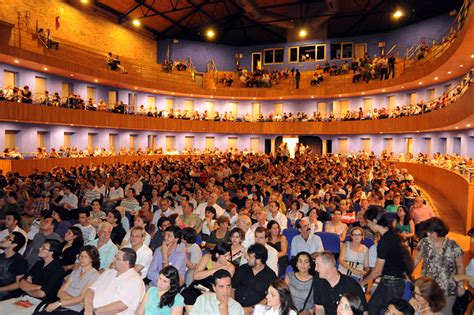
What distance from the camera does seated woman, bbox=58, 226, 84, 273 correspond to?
6.29 metres

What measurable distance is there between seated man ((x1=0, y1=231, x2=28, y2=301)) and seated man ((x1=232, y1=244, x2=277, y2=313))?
3.13 meters

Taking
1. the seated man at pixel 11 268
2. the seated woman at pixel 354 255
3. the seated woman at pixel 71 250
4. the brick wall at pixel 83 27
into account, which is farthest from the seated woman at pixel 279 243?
the brick wall at pixel 83 27

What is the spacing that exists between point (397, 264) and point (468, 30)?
1287 cm

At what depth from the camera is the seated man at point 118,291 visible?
4.74m

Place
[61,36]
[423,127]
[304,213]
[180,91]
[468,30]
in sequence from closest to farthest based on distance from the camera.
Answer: [304,213], [468,30], [423,127], [61,36], [180,91]

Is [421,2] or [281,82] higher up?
[421,2]

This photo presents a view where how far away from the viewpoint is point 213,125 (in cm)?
3519

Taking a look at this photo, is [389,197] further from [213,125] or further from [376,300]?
[213,125]

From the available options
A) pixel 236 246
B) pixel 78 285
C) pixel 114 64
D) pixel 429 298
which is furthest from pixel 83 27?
pixel 429 298

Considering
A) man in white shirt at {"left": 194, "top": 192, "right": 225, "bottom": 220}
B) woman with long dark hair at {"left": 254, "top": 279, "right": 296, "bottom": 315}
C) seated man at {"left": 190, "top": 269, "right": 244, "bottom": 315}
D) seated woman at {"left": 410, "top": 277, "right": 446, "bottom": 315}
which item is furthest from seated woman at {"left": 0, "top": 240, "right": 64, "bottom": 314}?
seated woman at {"left": 410, "top": 277, "right": 446, "bottom": 315}

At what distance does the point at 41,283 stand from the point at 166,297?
2183 mm

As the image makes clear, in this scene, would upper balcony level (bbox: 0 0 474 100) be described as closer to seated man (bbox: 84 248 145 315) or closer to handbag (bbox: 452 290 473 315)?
handbag (bbox: 452 290 473 315)

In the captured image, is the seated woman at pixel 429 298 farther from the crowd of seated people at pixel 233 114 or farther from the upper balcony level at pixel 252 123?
the crowd of seated people at pixel 233 114

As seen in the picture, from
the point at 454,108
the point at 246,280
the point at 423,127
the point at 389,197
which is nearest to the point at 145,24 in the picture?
the point at 423,127
